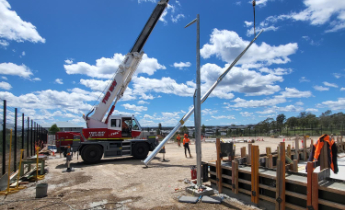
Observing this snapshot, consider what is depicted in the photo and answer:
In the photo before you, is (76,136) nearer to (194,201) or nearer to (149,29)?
(149,29)

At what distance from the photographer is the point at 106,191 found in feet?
24.1

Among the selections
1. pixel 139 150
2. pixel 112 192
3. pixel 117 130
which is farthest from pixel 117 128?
pixel 112 192

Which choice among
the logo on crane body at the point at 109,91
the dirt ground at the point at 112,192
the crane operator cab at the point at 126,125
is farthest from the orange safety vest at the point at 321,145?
the logo on crane body at the point at 109,91

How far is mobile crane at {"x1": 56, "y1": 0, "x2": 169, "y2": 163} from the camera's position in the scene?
13.0 m

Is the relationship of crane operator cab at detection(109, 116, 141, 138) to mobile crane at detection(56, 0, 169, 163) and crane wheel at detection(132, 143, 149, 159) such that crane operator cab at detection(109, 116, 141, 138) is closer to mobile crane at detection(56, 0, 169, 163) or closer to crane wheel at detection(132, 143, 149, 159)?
mobile crane at detection(56, 0, 169, 163)

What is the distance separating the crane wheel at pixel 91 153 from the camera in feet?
41.7

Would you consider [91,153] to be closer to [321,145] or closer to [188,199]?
[188,199]

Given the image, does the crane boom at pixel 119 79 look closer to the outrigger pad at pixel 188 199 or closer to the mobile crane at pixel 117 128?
the mobile crane at pixel 117 128

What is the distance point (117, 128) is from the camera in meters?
13.7

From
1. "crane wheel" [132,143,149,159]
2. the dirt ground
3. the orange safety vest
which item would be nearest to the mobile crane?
"crane wheel" [132,143,149,159]

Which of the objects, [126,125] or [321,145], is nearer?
[321,145]

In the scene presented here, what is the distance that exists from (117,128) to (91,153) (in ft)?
6.45

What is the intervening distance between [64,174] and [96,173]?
135cm

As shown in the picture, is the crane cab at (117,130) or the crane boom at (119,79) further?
Answer: the crane boom at (119,79)
